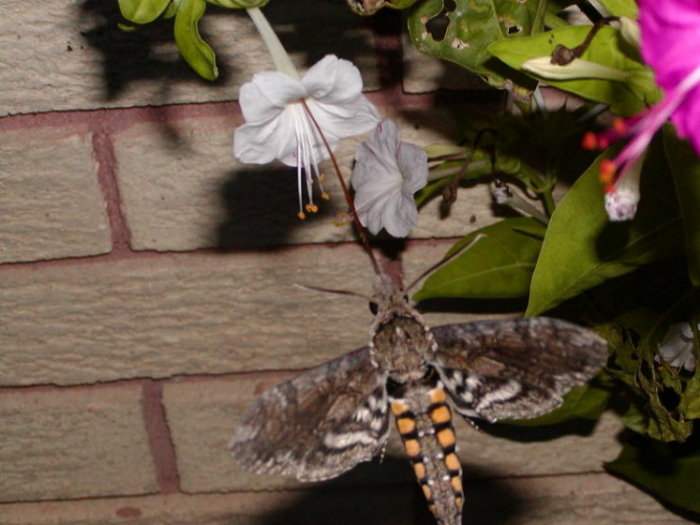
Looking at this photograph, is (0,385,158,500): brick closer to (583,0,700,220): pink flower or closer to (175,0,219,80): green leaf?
(175,0,219,80): green leaf

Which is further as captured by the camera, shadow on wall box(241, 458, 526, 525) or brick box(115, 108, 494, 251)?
shadow on wall box(241, 458, 526, 525)

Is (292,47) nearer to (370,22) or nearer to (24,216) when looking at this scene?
(370,22)

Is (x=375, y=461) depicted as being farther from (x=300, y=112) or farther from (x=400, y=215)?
(x=300, y=112)

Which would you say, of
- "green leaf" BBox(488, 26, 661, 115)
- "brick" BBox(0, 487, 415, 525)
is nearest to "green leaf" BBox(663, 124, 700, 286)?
"green leaf" BBox(488, 26, 661, 115)

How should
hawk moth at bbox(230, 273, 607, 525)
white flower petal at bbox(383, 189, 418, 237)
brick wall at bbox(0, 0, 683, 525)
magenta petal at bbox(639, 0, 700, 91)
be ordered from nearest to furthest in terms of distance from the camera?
magenta petal at bbox(639, 0, 700, 91) → hawk moth at bbox(230, 273, 607, 525) → white flower petal at bbox(383, 189, 418, 237) → brick wall at bbox(0, 0, 683, 525)

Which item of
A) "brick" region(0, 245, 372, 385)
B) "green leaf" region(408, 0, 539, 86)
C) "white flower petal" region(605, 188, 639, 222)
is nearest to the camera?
"white flower petal" region(605, 188, 639, 222)

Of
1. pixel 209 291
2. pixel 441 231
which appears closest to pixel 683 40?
pixel 441 231

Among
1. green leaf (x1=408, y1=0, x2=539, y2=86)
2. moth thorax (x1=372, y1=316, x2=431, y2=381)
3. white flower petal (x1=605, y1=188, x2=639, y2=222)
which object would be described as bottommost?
moth thorax (x1=372, y1=316, x2=431, y2=381)
